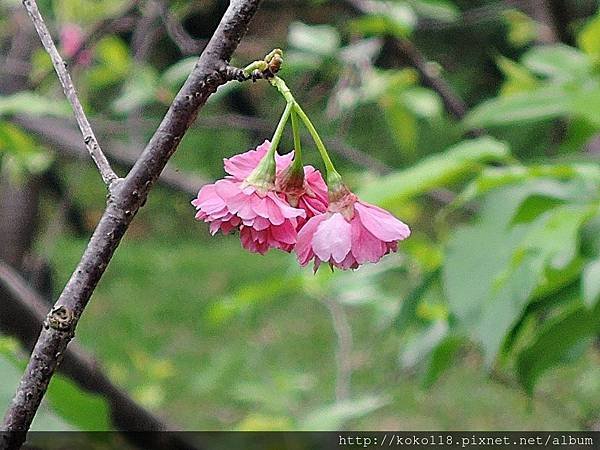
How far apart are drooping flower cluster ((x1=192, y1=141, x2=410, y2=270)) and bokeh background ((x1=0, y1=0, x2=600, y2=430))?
0.31 metres

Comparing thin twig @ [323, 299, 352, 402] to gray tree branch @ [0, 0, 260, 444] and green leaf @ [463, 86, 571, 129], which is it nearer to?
green leaf @ [463, 86, 571, 129]

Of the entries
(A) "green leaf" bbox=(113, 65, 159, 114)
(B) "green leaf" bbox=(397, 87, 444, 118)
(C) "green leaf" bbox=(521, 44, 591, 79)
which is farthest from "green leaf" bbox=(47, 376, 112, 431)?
(B) "green leaf" bbox=(397, 87, 444, 118)

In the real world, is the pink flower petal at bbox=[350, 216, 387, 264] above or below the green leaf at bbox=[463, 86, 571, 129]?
above

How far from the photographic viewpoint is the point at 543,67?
1.64 meters

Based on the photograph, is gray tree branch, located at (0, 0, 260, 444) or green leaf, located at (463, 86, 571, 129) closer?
gray tree branch, located at (0, 0, 260, 444)

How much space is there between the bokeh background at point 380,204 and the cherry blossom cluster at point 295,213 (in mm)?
312

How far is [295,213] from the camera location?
636 mm

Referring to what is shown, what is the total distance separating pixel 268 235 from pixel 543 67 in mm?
1163

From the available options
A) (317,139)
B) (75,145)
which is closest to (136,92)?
(75,145)

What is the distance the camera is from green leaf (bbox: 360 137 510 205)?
1.22 m

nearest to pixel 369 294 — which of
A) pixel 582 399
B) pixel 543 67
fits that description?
pixel 543 67

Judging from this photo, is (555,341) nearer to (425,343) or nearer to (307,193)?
(425,343)

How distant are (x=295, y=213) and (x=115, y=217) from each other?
158 mm

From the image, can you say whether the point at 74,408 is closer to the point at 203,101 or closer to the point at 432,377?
the point at 203,101
